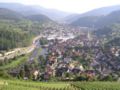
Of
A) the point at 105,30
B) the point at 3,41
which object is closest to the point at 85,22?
the point at 105,30

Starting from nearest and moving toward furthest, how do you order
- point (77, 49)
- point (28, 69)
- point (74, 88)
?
point (74, 88) → point (28, 69) → point (77, 49)

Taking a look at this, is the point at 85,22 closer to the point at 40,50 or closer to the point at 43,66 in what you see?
the point at 40,50

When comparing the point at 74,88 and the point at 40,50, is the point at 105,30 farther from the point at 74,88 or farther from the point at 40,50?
the point at 74,88

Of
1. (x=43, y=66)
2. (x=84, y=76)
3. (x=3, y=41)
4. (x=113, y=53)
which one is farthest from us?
(x=3, y=41)

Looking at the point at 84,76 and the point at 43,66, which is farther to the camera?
the point at 43,66

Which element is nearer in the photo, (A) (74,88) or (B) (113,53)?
(A) (74,88)

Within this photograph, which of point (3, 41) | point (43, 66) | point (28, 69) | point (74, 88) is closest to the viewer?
point (74, 88)

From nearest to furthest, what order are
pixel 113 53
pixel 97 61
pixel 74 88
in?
pixel 74 88 < pixel 97 61 < pixel 113 53

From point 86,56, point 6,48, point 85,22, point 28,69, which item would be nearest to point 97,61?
point 86,56
